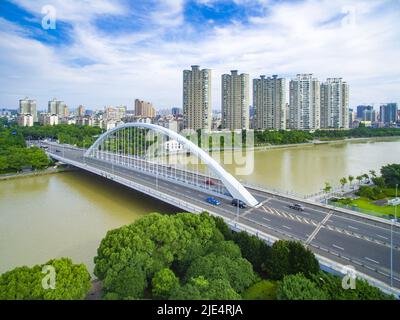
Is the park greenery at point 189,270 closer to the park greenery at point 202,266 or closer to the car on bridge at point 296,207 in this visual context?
the park greenery at point 202,266

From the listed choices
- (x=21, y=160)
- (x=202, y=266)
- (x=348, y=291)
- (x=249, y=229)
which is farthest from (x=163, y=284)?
(x=21, y=160)

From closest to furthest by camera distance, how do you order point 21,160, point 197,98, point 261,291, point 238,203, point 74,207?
point 261,291 < point 238,203 < point 74,207 < point 21,160 < point 197,98

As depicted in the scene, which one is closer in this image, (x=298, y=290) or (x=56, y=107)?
(x=298, y=290)

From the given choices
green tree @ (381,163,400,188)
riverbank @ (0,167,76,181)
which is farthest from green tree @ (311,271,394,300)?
riverbank @ (0,167,76,181)

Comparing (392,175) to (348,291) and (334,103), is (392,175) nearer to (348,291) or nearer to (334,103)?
(348,291)

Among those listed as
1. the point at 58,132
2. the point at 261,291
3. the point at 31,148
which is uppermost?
the point at 58,132

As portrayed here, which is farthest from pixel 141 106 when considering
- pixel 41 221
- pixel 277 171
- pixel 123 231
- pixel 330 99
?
pixel 123 231

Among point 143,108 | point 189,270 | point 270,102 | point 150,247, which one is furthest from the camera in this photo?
point 143,108
